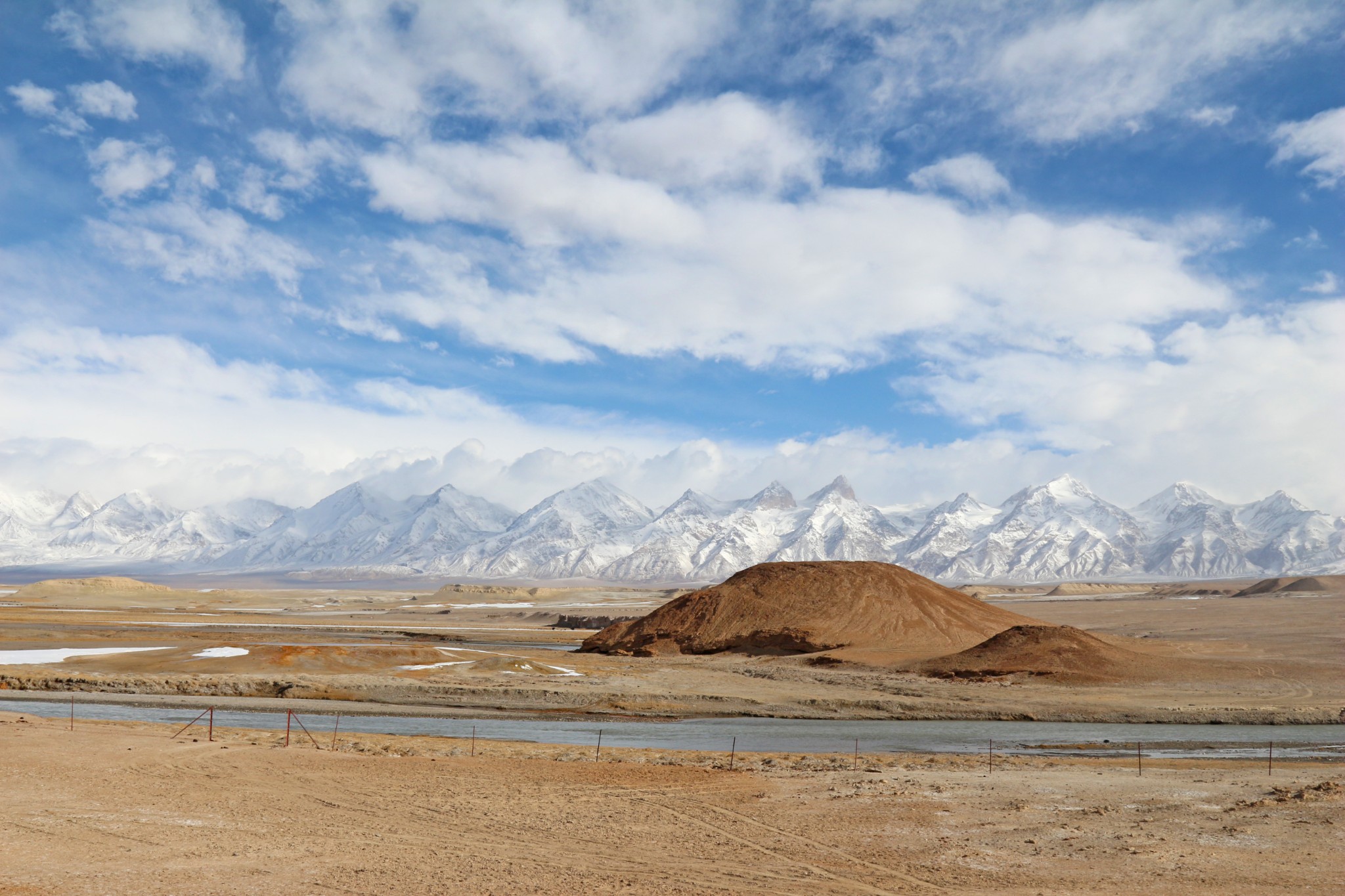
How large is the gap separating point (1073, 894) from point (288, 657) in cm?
5574

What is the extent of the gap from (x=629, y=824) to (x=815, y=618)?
68.7 metres

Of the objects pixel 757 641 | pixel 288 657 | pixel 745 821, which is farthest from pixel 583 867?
Answer: pixel 757 641

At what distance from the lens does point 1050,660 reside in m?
64.1

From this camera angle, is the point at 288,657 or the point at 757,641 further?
the point at 757,641

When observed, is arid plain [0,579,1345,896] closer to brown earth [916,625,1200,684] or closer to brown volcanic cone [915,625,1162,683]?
brown earth [916,625,1200,684]

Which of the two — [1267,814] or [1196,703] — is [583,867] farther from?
[1196,703]

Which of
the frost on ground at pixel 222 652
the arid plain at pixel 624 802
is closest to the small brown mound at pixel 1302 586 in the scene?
the arid plain at pixel 624 802

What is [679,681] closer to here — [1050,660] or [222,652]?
[1050,660]

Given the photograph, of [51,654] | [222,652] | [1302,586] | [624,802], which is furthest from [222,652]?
[1302,586]

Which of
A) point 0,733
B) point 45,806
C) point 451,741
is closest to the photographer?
point 45,806

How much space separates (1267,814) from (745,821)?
41.9 ft

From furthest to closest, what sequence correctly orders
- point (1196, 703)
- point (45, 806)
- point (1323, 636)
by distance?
point (1323, 636), point (1196, 703), point (45, 806)

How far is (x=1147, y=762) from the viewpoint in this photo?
33.1 metres

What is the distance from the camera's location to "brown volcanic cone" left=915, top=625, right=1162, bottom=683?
2436 inches
